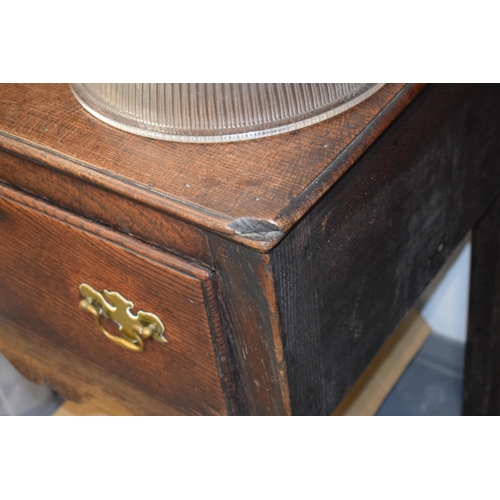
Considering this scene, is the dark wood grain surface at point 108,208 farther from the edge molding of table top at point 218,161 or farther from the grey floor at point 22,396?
the grey floor at point 22,396

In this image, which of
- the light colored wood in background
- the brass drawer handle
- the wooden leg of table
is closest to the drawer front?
the brass drawer handle

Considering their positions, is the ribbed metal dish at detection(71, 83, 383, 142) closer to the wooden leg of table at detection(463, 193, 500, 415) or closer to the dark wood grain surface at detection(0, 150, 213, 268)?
the dark wood grain surface at detection(0, 150, 213, 268)

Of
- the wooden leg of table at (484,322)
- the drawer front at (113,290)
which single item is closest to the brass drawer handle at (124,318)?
the drawer front at (113,290)

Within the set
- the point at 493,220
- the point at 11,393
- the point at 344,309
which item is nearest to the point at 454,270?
the point at 493,220

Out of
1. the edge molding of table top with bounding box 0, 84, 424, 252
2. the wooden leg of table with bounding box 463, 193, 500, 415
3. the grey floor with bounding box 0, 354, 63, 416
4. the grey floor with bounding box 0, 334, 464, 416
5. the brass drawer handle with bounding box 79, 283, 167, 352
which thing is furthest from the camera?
the grey floor with bounding box 0, 334, 464, 416

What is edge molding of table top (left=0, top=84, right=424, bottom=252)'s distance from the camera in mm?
475

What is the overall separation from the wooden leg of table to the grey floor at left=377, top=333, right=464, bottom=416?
0.08m

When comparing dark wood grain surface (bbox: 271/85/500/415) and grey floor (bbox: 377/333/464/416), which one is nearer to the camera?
dark wood grain surface (bbox: 271/85/500/415)

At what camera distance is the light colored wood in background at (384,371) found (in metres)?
0.99

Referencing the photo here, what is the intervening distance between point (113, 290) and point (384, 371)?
1.85 ft

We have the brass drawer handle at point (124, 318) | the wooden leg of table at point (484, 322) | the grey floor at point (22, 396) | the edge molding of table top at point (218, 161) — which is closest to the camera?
the edge molding of table top at point (218, 161)

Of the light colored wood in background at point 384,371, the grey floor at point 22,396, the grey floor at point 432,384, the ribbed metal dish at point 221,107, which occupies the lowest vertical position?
the grey floor at point 432,384

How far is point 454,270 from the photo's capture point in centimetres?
120

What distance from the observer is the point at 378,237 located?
62cm
